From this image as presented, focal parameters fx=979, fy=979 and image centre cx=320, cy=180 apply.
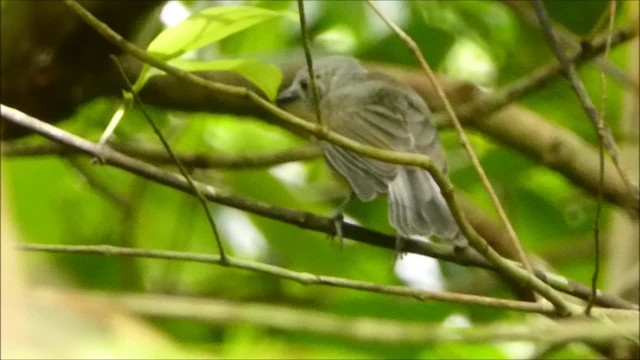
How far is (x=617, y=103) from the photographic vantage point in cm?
131

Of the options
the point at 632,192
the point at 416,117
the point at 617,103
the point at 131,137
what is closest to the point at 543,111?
the point at 617,103

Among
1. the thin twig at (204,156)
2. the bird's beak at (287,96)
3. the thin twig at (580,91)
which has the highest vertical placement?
the bird's beak at (287,96)

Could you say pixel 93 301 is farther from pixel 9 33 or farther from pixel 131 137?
pixel 131 137

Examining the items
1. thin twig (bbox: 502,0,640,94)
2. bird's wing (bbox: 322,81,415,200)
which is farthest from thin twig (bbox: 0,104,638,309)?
thin twig (bbox: 502,0,640,94)

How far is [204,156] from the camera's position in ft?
3.62

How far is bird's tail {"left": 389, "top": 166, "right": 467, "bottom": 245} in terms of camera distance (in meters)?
0.95

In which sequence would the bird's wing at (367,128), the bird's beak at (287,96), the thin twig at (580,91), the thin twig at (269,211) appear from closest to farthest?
the thin twig at (269,211)
the thin twig at (580,91)
the bird's wing at (367,128)
the bird's beak at (287,96)

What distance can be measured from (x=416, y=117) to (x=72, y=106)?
0.40 m

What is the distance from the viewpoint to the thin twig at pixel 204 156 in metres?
1.01

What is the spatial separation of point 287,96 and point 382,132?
5.2 inches

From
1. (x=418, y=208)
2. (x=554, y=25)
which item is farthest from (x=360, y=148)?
(x=554, y=25)

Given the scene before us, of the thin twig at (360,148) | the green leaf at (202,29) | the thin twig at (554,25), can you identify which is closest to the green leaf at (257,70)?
the green leaf at (202,29)

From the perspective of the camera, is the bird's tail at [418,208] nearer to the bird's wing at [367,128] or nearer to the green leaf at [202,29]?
the bird's wing at [367,128]

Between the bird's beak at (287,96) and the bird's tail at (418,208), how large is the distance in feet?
0.64
